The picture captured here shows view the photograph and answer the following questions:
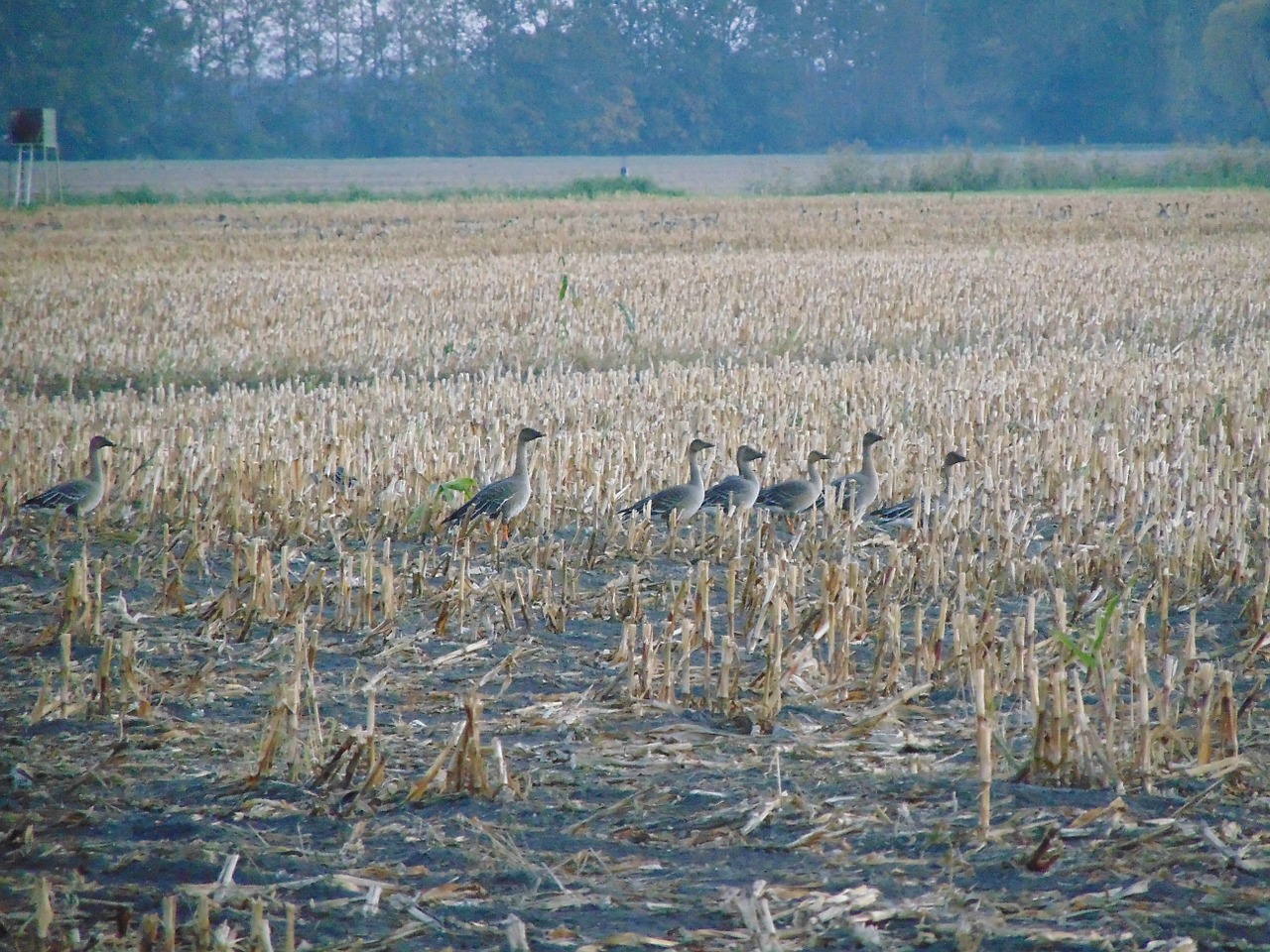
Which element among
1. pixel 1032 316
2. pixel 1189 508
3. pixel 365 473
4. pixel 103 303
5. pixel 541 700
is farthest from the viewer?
pixel 103 303

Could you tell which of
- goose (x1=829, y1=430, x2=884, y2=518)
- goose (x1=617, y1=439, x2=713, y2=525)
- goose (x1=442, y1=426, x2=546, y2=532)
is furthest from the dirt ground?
goose (x1=829, y1=430, x2=884, y2=518)

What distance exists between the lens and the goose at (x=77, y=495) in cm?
739

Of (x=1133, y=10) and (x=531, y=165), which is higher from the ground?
(x=1133, y=10)

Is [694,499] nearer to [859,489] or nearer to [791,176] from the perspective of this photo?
[859,489]

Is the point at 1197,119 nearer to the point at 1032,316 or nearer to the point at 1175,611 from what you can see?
the point at 1032,316

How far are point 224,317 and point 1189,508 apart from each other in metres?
11.4

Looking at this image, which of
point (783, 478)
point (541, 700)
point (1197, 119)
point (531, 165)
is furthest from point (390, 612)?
point (1197, 119)

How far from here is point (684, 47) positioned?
309ft

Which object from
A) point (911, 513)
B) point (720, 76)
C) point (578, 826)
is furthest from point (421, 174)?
point (578, 826)

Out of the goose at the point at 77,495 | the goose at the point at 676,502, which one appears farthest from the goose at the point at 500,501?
the goose at the point at 77,495

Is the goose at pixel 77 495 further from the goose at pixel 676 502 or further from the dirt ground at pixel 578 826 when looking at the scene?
the goose at pixel 676 502

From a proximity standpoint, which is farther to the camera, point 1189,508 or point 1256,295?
point 1256,295

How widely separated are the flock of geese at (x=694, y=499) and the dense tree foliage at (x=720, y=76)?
6830 centimetres

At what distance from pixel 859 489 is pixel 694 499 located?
0.99m
